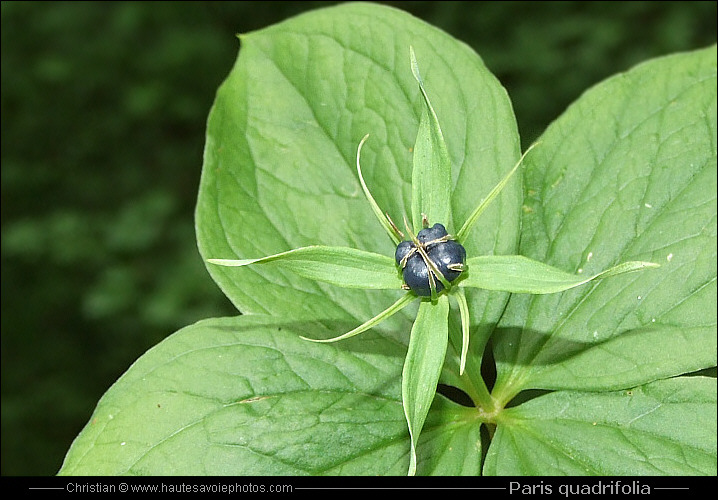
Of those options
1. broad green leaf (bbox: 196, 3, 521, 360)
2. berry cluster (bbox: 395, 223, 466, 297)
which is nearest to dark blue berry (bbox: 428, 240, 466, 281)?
berry cluster (bbox: 395, 223, 466, 297)

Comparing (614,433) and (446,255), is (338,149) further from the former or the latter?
(614,433)

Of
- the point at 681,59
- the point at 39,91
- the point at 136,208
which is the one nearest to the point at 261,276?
the point at 681,59

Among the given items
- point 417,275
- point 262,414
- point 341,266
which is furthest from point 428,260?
point 262,414

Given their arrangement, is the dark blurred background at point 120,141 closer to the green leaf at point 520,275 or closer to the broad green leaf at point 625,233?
the broad green leaf at point 625,233

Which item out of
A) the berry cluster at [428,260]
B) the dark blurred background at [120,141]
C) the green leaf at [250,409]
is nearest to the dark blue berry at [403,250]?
the berry cluster at [428,260]

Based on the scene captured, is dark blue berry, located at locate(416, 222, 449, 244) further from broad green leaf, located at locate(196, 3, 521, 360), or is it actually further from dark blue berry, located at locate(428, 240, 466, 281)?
broad green leaf, located at locate(196, 3, 521, 360)

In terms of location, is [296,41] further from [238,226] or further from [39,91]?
[39,91]

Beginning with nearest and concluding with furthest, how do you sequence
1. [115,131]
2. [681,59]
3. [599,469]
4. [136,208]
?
[599,469] → [681,59] → [136,208] → [115,131]
